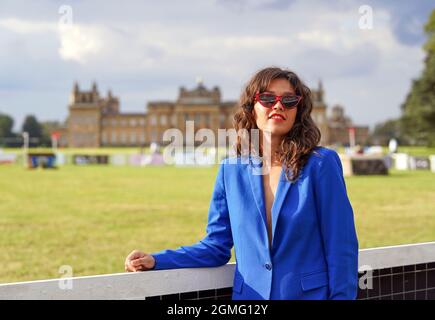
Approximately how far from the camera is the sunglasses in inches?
80.8

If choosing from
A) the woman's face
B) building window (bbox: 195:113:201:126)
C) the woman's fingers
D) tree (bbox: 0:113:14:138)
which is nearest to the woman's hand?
the woman's fingers

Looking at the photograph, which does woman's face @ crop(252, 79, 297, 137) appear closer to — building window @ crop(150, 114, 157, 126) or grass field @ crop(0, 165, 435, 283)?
grass field @ crop(0, 165, 435, 283)

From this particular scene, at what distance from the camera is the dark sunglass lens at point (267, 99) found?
2.06 metres

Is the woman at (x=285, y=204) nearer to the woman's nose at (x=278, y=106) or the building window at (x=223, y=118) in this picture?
the woman's nose at (x=278, y=106)

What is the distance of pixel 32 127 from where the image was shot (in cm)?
8956

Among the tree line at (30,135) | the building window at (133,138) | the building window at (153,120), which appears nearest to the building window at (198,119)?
the building window at (153,120)

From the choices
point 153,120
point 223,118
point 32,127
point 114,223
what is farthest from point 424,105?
point 32,127

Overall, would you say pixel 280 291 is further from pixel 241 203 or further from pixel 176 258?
pixel 176 258

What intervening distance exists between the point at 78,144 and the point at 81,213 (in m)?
83.7

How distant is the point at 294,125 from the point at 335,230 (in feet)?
1.42

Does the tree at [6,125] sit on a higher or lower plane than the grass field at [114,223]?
higher

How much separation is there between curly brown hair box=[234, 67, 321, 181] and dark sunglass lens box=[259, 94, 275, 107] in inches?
1.2

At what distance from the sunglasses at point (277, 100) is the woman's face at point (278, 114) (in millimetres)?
12

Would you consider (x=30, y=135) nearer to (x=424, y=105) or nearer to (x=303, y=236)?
(x=424, y=105)
